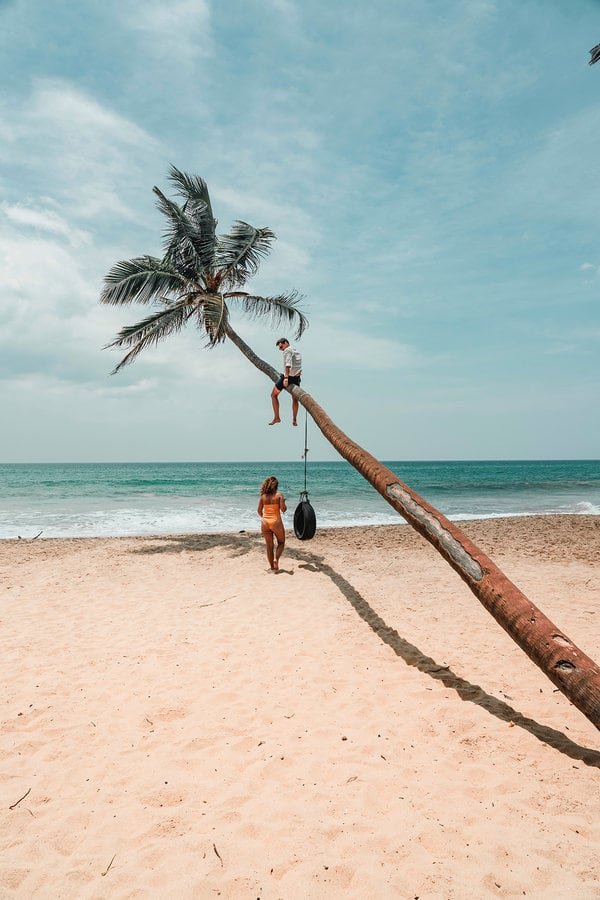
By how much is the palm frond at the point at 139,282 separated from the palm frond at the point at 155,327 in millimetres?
576

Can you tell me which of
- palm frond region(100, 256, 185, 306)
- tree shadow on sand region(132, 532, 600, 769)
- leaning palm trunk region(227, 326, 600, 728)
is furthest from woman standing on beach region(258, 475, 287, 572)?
palm frond region(100, 256, 185, 306)

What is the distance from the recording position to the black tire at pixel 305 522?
9.98 m

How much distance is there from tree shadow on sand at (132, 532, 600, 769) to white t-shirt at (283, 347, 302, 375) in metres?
4.21

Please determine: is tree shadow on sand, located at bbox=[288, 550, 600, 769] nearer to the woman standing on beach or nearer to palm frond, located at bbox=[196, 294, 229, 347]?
the woman standing on beach

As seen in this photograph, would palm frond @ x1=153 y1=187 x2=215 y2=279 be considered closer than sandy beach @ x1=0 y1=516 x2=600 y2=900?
No

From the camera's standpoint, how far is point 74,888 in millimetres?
2678

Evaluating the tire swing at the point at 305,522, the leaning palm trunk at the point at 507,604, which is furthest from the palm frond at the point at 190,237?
the leaning palm trunk at the point at 507,604

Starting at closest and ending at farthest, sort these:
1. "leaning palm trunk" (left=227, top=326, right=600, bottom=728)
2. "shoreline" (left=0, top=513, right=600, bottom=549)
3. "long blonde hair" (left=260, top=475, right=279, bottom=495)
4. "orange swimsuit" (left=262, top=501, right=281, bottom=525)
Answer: "leaning palm trunk" (left=227, top=326, right=600, bottom=728)
"long blonde hair" (left=260, top=475, right=279, bottom=495)
"orange swimsuit" (left=262, top=501, right=281, bottom=525)
"shoreline" (left=0, top=513, right=600, bottom=549)

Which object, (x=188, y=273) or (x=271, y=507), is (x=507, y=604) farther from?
(x=188, y=273)

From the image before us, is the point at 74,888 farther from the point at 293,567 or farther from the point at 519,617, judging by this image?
the point at 293,567

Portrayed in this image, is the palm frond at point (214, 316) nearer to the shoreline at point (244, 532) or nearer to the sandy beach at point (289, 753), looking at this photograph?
the sandy beach at point (289, 753)

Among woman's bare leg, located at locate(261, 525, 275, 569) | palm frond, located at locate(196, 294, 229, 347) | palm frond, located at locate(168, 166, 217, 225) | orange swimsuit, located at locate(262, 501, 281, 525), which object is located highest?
palm frond, located at locate(168, 166, 217, 225)

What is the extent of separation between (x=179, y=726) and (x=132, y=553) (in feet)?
29.4

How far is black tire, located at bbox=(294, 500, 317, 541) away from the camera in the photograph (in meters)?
9.98
